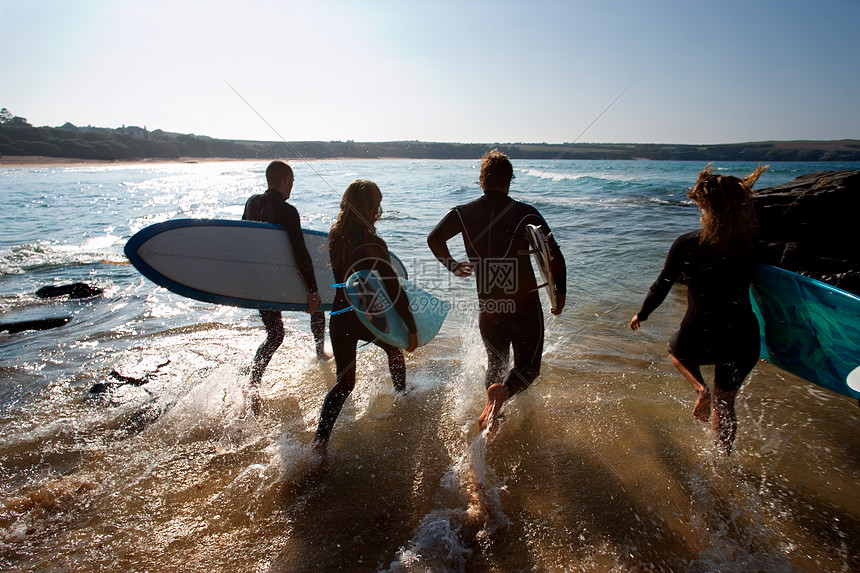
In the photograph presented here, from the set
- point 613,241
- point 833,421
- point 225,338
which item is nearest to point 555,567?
point 833,421

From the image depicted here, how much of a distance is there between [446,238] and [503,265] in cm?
45

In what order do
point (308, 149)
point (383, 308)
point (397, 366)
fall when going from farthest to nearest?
point (308, 149) < point (397, 366) < point (383, 308)

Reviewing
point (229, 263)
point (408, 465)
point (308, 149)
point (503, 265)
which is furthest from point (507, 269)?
point (308, 149)

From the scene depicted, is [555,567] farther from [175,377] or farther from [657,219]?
[657,219]

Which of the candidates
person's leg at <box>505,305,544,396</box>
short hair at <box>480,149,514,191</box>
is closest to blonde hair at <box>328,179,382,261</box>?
short hair at <box>480,149,514,191</box>

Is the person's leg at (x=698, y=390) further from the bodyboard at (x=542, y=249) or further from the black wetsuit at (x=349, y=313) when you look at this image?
the black wetsuit at (x=349, y=313)

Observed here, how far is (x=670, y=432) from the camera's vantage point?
3.42 metres

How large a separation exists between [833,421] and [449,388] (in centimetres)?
302

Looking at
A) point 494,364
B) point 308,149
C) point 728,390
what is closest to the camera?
point 728,390

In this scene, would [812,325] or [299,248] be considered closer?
[812,325]

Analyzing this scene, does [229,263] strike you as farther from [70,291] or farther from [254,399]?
[70,291]

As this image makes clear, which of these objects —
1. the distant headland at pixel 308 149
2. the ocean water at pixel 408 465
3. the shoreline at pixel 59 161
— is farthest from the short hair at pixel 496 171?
the shoreline at pixel 59 161

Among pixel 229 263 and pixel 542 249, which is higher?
pixel 542 249

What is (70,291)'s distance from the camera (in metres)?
7.00
